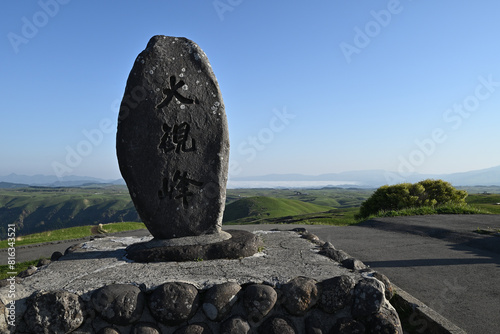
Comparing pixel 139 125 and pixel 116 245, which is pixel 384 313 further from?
pixel 116 245

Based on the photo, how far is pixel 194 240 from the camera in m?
5.62

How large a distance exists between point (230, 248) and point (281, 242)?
1.69 m

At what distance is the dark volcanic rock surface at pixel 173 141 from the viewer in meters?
5.61

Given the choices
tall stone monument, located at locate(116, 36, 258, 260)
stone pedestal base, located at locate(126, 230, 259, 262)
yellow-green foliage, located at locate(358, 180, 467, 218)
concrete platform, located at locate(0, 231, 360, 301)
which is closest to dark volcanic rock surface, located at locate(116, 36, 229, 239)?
tall stone monument, located at locate(116, 36, 258, 260)

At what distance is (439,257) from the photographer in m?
7.76

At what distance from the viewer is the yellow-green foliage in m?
16.5

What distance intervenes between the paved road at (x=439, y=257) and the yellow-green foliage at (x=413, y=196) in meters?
2.94

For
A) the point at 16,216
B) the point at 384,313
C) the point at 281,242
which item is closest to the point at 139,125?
the point at 281,242

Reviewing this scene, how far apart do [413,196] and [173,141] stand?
14.5 meters

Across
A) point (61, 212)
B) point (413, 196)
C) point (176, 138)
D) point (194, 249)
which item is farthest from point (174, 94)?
point (61, 212)

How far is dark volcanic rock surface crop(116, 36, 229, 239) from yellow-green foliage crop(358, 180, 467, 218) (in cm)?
1325

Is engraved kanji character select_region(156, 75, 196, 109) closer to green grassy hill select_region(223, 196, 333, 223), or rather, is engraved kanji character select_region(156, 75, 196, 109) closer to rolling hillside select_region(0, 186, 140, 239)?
green grassy hill select_region(223, 196, 333, 223)

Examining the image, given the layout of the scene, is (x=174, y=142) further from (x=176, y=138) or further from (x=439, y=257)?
(x=439, y=257)

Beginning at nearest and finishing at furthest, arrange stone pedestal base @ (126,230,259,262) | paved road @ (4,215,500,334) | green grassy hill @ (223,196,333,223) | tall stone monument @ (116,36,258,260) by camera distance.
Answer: paved road @ (4,215,500,334) < stone pedestal base @ (126,230,259,262) < tall stone monument @ (116,36,258,260) < green grassy hill @ (223,196,333,223)
